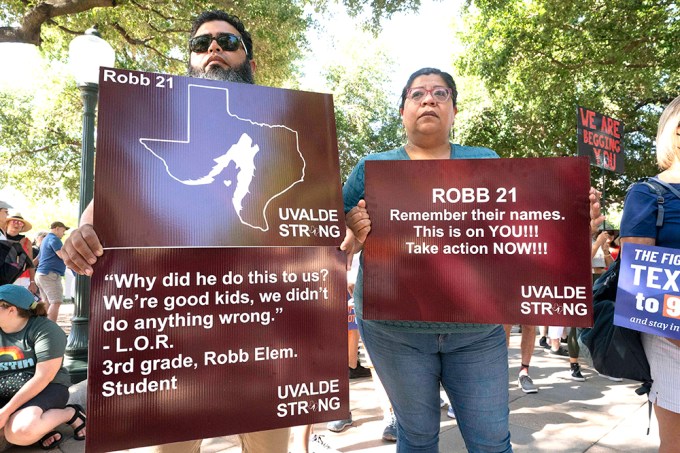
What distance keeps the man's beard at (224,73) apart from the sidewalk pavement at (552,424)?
7.93 feet

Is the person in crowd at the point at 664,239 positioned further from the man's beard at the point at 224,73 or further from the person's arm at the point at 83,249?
the person's arm at the point at 83,249

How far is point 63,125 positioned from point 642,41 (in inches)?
681

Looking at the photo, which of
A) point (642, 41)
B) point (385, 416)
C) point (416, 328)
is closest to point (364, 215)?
point (416, 328)

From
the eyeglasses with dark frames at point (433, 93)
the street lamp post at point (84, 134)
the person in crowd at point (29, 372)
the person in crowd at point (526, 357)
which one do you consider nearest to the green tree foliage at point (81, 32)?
the street lamp post at point (84, 134)

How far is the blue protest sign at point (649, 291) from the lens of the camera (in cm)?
184

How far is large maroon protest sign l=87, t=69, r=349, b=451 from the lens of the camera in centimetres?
142

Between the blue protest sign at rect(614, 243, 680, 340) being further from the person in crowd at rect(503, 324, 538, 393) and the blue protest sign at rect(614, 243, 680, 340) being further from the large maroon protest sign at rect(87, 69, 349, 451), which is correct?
the person in crowd at rect(503, 324, 538, 393)

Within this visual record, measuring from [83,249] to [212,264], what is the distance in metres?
0.37

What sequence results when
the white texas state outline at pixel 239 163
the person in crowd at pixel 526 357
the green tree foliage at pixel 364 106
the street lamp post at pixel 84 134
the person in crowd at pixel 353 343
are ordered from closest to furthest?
1. the white texas state outline at pixel 239 163
2. the person in crowd at pixel 353 343
3. the person in crowd at pixel 526 357
4. the street lamp post at pixel 84 134
5. the green tree foliage at pixel 364 106

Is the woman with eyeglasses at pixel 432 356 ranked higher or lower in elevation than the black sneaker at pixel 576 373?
higher

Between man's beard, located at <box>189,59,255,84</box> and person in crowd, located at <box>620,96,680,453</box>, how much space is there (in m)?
1.73

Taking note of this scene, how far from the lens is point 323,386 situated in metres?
1.63

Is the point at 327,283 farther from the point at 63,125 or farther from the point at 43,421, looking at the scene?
the point at 63,125

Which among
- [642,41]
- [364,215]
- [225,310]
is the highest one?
[642,41]
